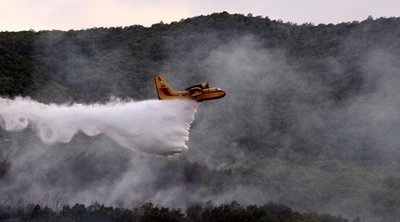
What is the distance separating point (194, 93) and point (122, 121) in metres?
5.71

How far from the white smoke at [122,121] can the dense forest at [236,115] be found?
1488 cm

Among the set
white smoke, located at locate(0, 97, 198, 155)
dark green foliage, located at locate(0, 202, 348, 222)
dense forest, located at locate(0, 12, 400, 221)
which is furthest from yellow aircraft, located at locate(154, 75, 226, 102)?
dense forest, located at locate(0, 12, 400, 221)

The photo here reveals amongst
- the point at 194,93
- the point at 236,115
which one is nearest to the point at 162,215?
the point at 194,93

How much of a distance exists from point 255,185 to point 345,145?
25358 mm

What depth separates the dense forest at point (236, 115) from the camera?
105 metres

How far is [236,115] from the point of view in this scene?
147750 mm

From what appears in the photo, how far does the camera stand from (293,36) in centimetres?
18788

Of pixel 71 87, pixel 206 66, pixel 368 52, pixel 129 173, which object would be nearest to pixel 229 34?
pixel 206 66

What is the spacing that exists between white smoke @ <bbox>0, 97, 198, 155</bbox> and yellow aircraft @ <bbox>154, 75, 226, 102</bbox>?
423mm

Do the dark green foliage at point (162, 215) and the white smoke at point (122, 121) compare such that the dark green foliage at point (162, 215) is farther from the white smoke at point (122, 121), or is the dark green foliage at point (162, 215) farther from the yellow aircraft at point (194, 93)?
the yellow aircraft at point (194, 93)

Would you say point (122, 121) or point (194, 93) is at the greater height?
point (194, 93)

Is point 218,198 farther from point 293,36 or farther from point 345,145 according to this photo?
point 293,36

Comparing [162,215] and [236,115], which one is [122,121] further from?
[236,115]

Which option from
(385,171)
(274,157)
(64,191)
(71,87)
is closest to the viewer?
(64,191)
